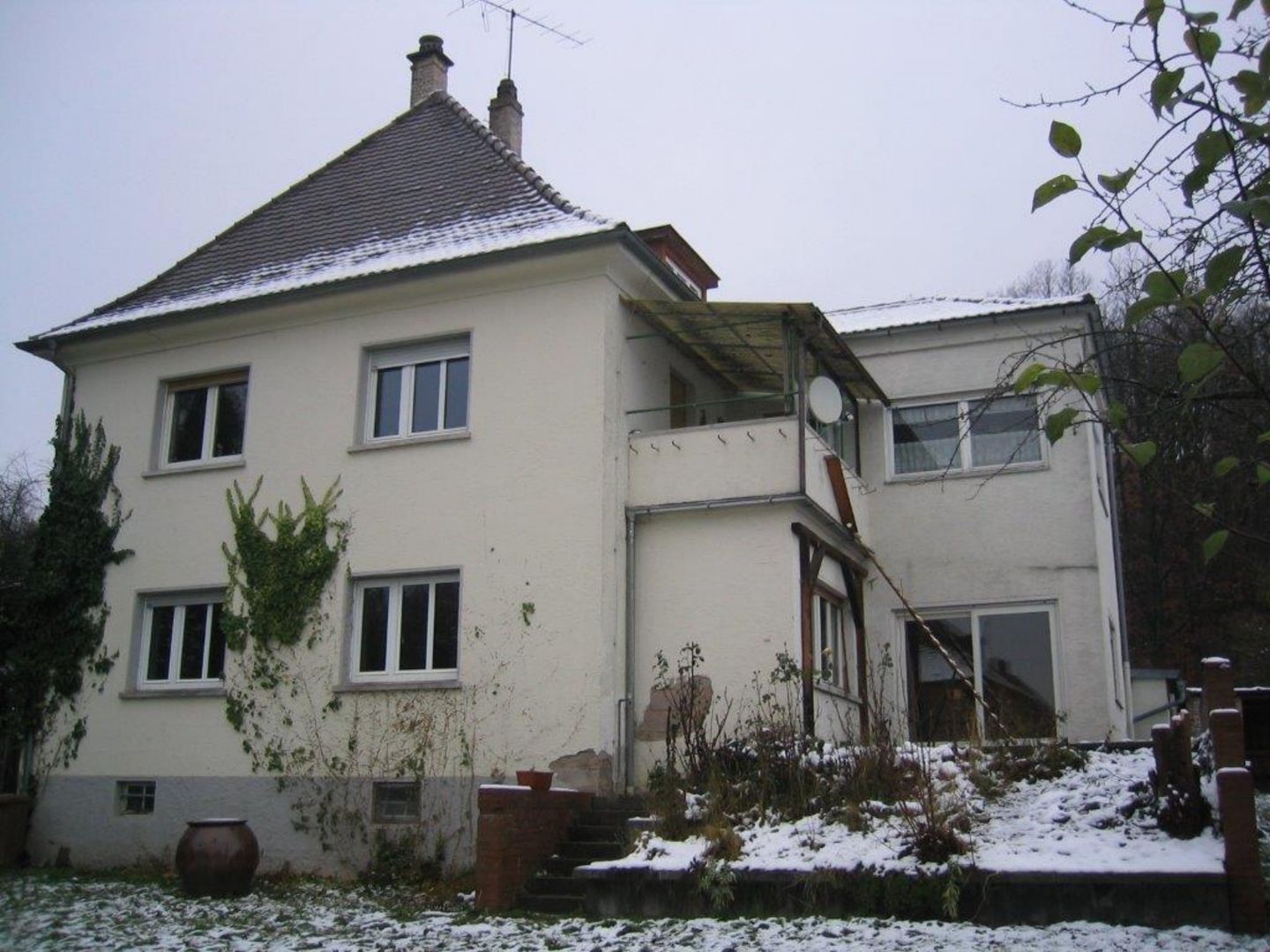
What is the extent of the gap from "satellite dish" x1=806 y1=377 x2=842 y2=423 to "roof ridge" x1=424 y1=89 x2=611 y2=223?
3151 millimetres

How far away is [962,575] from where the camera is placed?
17.2 metres

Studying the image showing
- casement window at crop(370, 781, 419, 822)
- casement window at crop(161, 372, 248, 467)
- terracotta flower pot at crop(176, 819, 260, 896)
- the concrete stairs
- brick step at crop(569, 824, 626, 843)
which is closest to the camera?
the concrete stairs

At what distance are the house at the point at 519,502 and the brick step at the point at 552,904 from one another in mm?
2284

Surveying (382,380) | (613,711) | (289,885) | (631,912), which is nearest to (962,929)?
(631,912)

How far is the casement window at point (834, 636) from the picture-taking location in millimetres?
15019

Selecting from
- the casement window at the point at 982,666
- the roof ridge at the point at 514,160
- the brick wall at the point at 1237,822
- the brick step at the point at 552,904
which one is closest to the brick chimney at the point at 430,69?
the roof ridge at the point at 514,160

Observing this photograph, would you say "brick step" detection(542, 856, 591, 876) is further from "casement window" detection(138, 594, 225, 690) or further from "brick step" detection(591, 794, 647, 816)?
"casement window" detection(138, 594, 225, 690)

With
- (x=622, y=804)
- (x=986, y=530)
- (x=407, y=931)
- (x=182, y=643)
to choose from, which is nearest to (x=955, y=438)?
(x=986, y=530)

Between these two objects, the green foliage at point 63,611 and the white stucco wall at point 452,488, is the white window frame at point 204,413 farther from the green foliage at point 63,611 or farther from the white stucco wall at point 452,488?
the green foliage at point 63,611

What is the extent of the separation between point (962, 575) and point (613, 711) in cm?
595

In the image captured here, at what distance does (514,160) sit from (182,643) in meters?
7.85

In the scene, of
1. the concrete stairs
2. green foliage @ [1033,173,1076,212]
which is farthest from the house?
green foliage @ [1033,173,1076,212]

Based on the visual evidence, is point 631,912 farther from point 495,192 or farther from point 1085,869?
point 495,192

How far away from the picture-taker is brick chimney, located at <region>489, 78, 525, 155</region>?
774 inches
